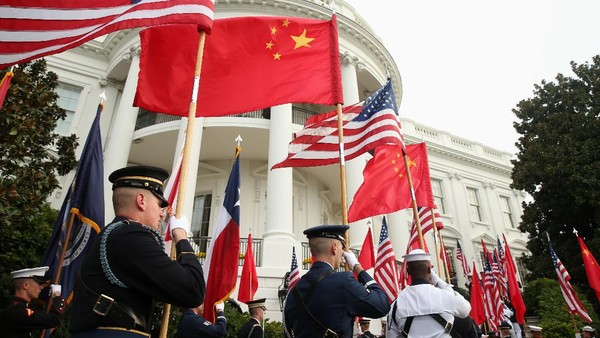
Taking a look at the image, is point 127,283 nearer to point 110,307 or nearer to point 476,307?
point 110,307

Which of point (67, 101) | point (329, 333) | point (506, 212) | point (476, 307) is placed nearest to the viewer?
point (329, 333)

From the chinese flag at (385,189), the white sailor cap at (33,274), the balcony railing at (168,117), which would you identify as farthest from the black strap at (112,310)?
the balcony railing at (168,117)

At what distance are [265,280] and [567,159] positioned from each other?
1370cm

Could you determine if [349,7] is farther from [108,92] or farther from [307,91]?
[307,91]

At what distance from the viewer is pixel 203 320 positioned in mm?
4219

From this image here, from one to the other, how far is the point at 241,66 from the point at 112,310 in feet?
13.1

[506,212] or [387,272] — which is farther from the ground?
[506,212]

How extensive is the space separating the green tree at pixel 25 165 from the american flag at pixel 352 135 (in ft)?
12.4

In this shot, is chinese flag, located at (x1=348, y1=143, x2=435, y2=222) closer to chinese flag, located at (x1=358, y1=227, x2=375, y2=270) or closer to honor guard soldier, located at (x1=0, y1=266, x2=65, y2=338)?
chinese flag, located at (x1=358, y1=227, x2=375, y2=270)

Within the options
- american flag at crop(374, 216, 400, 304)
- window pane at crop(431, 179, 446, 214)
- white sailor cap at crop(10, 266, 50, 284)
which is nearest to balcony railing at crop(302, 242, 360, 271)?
american flag at crop(374, 216, 400, 304)

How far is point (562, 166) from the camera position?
16062mm

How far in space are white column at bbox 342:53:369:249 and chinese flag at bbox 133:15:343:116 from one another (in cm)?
589

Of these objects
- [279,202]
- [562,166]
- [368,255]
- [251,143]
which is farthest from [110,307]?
[562,166]

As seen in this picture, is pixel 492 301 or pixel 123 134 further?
pixel 123 134
